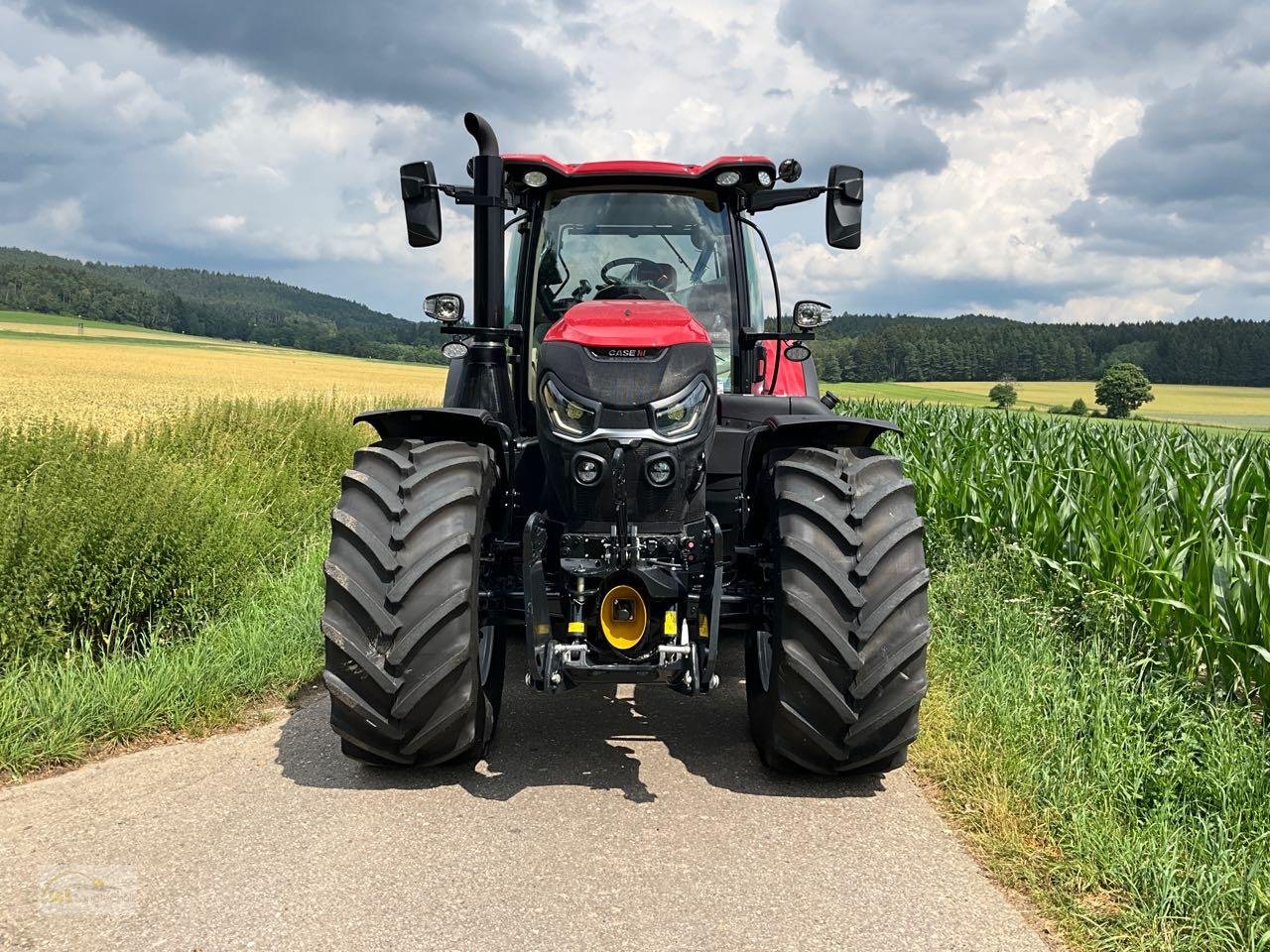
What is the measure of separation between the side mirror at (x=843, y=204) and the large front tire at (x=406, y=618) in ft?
6.93

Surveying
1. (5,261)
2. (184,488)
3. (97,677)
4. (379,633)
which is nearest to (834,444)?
(379,633)

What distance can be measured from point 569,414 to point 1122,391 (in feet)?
110

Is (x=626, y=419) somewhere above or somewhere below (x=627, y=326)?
below

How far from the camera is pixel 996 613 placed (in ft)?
17.3

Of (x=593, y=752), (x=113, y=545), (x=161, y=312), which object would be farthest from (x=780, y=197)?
(x=161, y=312)

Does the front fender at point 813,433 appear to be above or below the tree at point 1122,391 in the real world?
above

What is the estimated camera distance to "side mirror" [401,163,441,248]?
4270mm

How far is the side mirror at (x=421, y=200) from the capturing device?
4.27m

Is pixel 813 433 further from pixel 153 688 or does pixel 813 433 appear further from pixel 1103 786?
pixel 153 688

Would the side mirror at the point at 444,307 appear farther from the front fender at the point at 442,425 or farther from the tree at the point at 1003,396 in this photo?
the tree at the point at 1003,396

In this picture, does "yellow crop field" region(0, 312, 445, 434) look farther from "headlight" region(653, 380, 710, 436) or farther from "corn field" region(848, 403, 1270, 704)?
"corn field" region(848, 403, 1270, 704)

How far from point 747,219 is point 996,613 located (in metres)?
2.49

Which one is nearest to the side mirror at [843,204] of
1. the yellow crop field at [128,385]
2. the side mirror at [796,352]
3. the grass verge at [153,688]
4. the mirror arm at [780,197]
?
the mirror arm at [780,197]

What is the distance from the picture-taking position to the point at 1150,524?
4.85 meters
